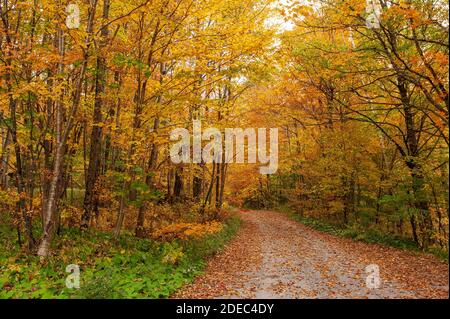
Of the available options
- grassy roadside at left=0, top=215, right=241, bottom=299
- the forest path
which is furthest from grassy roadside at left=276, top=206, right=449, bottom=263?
grassy roadside at left=0, top=215, right=241, bottom=299

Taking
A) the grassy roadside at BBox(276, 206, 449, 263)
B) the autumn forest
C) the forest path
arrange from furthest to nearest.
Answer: the grassy roadside at BBox(276, 206, 449, 263) → the autumn forest → the forest path

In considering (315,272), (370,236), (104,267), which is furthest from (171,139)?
(370,236)

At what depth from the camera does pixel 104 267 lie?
7.43m

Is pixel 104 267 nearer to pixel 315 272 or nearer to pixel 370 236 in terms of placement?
pixel 315 272

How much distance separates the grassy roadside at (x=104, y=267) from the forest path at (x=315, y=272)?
1.94ft

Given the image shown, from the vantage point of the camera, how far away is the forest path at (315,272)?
5.93 meters

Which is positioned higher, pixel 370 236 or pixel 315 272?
pixel 315 272

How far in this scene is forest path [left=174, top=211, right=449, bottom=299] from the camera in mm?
5928

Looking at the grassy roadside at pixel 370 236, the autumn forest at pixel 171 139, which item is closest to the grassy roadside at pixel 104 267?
the autumn forest at pixel 171 139

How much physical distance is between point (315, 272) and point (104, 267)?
205 inches

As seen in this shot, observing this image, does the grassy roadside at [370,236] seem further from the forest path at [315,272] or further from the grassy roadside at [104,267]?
the grassy roadside at [104,267]

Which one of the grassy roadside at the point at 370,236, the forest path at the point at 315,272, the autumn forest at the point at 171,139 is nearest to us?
the forest path at the point at 315,272

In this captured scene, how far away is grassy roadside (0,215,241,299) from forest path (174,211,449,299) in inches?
23.3

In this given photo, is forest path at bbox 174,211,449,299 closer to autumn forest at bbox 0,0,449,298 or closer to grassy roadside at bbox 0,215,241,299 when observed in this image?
autumn forest at bbox 0,0,449,298
